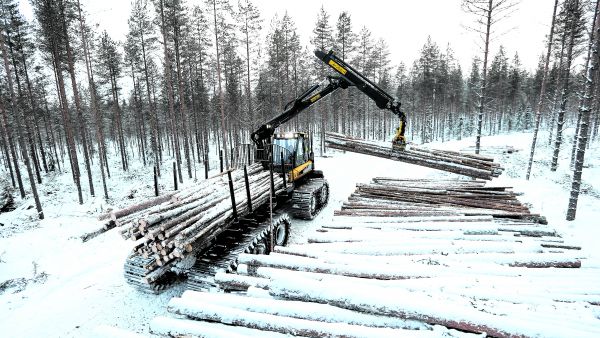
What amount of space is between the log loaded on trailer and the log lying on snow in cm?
2

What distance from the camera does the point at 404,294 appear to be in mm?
2555

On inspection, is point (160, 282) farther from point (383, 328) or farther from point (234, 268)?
point (383, 328)

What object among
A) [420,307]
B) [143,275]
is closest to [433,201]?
[420,307]

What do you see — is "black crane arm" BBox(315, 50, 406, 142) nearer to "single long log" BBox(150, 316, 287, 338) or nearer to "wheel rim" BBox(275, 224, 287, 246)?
"wheel rim" BBox(275, 224, 287, 246)

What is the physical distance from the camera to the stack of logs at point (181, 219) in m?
5.70

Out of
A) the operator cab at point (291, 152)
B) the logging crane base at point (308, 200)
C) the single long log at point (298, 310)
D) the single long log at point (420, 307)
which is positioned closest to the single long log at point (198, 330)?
the single long log at point (298, 310)

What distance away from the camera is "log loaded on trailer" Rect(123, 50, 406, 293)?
5.92 m

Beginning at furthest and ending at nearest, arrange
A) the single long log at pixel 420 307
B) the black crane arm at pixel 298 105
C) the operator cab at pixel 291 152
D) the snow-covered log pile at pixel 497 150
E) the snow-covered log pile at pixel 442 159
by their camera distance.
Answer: the snow-covered log pile at pixel 497 150
the snow-covered log pile at pixel 442 159
the black crane arm at pixel 298 105
the operator cab at pixel 291 152
the single long log at pixel 420 307

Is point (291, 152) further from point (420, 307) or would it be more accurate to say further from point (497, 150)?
point (497, 150)

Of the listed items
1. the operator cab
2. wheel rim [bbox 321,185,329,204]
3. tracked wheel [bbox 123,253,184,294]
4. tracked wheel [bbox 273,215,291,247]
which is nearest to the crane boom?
the operator cab

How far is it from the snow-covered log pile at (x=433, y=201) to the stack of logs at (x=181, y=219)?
297 centimetres

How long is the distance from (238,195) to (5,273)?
7149 mm

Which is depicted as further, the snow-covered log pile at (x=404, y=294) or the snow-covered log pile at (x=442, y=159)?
the snow-covered log pile at (x=442, y=159)

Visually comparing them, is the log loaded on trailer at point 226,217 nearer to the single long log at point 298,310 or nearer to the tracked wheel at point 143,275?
the tracked wheel at point 143,275
